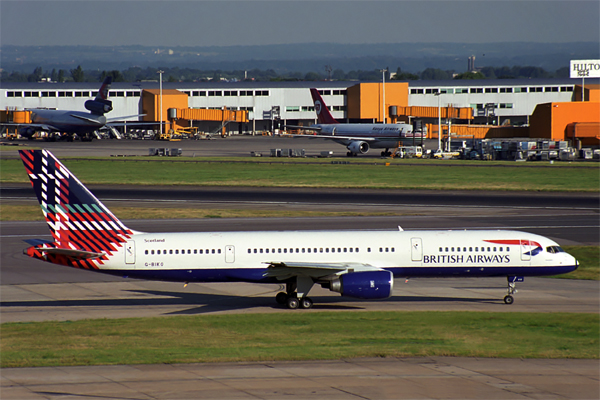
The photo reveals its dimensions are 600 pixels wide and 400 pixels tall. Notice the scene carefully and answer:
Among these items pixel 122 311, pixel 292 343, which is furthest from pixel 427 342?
pixel 122 311

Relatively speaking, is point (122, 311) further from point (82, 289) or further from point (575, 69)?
point (575, 69)

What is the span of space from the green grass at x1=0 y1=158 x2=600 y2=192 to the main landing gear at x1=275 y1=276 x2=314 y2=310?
51.1 meters

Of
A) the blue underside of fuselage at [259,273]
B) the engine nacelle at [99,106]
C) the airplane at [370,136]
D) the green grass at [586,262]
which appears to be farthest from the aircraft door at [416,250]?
the engine nacelle at [99,106]

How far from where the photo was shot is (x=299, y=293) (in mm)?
35250

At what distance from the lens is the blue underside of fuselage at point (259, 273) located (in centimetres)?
3472

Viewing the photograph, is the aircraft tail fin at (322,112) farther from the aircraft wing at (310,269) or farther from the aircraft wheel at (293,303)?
the aircraft wing at (310,269)

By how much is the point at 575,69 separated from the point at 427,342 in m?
189

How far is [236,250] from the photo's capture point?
3484cm

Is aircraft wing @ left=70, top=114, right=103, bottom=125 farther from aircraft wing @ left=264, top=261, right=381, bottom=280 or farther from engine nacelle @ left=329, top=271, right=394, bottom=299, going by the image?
engine nacelle @ left=329, top=271, right=394, bottom=299

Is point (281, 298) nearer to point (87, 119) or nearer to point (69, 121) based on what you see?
point (87, 119)

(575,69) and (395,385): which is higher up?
(575,69)

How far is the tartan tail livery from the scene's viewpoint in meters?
34.2

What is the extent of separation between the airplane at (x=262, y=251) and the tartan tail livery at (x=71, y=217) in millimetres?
50

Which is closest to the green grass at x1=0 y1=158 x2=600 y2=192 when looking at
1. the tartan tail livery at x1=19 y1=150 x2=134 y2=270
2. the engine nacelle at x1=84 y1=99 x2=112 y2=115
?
the tartan tail livery at x1=19 y1=150 x2=134 y2=270
